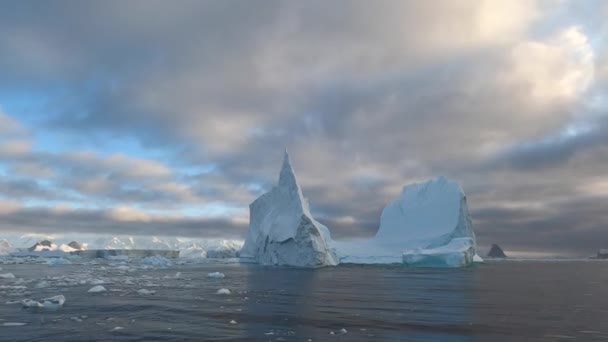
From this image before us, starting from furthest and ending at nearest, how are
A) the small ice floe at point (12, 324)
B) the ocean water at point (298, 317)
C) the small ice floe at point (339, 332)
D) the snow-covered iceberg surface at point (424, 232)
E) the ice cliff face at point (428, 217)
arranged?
the ice cliff face at point (428, 217)
the snow-covered iceberg surface at point (424, 232)
the small ice floe at point (12, 324)
the small ice floe at point (339, 332)
the ocean water at point (298, 317)

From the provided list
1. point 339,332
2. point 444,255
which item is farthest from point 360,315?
point 444,255

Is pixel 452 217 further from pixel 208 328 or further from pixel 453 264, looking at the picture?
pixel 208 328

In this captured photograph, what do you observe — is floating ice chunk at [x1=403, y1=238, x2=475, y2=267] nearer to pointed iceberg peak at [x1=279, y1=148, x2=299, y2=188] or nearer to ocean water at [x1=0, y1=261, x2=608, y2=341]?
pointed iceberg peak at [x1=279, y1=148, x2=299, y2=188]

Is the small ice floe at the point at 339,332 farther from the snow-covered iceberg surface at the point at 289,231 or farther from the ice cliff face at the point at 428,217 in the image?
the ice cliff face at the point at 428,217

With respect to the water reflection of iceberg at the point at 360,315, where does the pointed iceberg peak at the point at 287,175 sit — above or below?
above

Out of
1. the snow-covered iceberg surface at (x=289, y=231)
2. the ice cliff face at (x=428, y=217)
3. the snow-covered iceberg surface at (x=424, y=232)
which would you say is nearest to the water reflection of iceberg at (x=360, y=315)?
the snow-covered iceberg surface at (x=289, y=231)

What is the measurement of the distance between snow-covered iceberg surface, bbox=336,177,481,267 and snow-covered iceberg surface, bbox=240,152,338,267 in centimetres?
771

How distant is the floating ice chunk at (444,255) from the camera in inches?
2127

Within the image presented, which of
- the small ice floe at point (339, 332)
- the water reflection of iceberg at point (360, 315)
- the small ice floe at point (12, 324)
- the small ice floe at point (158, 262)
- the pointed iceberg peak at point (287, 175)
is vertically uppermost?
the pointed iceberg peak at point (287, 175)

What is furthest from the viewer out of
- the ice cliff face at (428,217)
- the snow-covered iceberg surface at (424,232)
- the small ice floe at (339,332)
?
the ice cliff face at (428,217)

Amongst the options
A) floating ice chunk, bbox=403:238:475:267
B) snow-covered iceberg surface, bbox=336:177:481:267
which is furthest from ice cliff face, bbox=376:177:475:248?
floating ice chunk, bbox=403:238:475:267

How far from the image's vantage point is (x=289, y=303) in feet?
64.4

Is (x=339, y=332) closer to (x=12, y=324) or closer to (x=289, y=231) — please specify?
(x=12, y=324)

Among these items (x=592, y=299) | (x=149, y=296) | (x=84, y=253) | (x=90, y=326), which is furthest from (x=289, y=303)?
(x=84, y=253)
